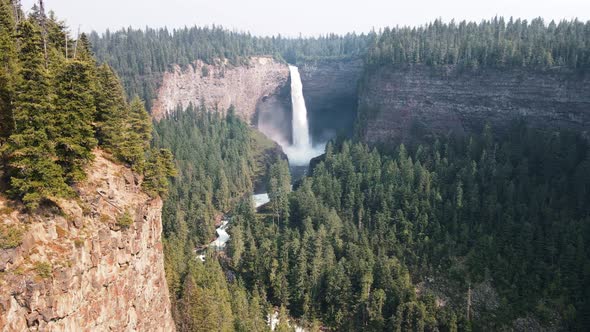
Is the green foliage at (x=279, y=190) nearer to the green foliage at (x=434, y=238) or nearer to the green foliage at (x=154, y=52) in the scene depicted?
the green foliage at (x=434, y=238)

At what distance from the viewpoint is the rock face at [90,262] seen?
34.6 metres

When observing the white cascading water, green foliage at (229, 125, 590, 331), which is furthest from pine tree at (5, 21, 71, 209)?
the white cascading water

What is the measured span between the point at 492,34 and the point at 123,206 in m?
118

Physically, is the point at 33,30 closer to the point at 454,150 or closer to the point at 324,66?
the point at 454,150

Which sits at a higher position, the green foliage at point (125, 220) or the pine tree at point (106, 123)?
the pine tree at point (106, 123)

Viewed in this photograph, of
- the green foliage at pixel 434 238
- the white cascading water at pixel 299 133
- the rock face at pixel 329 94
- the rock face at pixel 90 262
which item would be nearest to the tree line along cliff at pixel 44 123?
the rock face at pixel 90 262

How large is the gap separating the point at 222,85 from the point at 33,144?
137900mm

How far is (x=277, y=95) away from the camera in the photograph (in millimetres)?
189125

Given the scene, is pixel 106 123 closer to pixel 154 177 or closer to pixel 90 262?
pixel 154 177

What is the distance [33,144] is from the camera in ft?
125

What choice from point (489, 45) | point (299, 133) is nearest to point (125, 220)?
point (489, 45)

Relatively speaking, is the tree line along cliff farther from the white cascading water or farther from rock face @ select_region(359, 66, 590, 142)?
the white cascading water

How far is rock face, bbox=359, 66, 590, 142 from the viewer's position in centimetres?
10431

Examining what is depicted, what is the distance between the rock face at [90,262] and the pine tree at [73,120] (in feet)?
7.39
